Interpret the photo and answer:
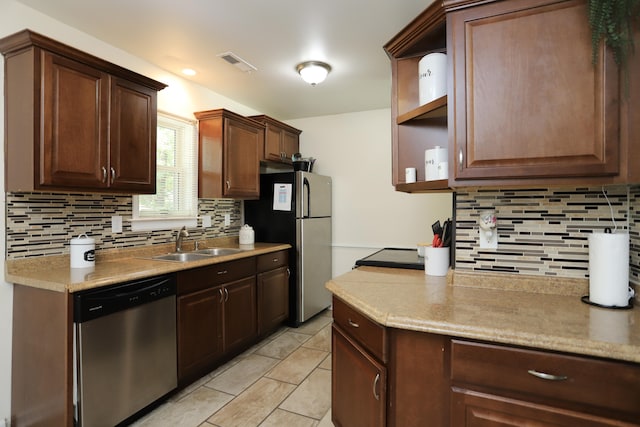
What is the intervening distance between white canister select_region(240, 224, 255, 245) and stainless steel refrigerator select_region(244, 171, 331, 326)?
0.17 m

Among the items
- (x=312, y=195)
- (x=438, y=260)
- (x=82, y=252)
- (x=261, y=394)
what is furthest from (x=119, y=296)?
(x=312, y=195)

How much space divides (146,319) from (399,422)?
5.11 feet

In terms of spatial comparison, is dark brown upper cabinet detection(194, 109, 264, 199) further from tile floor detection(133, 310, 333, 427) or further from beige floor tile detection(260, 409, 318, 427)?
beige floor tile detection(260, 409, 318, 427)

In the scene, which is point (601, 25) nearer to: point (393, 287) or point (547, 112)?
point (547, 112)

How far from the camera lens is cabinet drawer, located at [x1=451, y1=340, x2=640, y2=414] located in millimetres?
990

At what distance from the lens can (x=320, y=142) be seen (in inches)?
175

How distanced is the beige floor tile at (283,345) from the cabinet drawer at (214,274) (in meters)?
0.69

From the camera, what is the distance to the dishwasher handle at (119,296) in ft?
5.69

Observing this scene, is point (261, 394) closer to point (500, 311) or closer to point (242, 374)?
point (242, 374)

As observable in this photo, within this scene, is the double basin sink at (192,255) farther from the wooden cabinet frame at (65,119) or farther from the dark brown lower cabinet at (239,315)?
the wooden cabinet frame at (65,119)

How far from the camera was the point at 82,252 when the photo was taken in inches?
84.3

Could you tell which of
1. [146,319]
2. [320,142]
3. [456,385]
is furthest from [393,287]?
[320,142]

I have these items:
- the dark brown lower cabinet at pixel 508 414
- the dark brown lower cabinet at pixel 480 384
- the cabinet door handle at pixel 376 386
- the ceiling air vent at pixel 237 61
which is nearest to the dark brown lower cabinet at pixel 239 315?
the dark brown lower cabinet at pixel 480 384

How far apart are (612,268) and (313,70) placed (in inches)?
91.8
